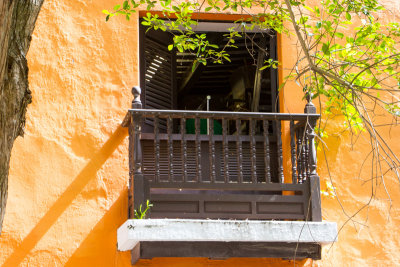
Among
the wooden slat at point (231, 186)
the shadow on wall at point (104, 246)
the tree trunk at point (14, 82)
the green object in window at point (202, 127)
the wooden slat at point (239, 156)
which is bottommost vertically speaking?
the shadow on wall at point (104, 246)

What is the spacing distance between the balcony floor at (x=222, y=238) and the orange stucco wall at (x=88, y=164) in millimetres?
445

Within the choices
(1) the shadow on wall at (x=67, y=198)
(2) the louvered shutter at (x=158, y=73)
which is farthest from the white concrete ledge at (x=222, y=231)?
(2) the louvered shutter at (x=158, y=73)

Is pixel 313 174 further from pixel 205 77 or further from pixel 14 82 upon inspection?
pixel 14 82

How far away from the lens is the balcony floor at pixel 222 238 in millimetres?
6512

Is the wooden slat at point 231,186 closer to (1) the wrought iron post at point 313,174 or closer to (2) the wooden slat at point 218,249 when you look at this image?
(1) the wrought iron post at point 313,174

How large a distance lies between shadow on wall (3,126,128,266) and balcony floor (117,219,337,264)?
637 mm

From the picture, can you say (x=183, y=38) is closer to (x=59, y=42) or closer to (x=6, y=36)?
(x=59, y=42)

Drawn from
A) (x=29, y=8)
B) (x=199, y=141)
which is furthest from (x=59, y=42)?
(x=29, y=8)

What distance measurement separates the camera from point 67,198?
7.16 meters

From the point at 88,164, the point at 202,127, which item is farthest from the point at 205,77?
the point at 88,164

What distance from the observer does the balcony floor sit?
256 inches

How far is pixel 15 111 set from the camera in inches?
140

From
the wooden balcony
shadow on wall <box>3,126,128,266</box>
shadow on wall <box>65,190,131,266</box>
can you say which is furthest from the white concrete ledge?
shadow on wall <box>3,126,128,266</box>

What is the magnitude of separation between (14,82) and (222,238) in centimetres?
342
